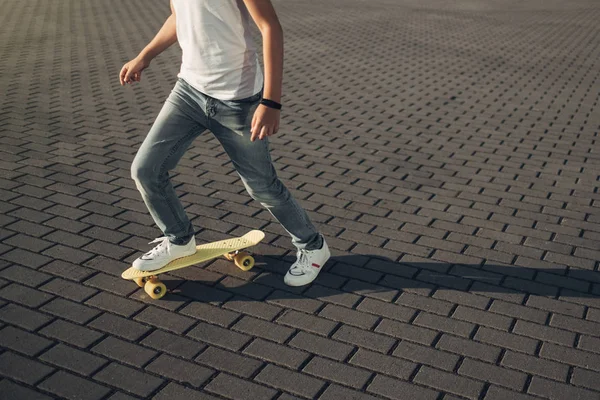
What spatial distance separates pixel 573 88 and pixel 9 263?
7756 mm

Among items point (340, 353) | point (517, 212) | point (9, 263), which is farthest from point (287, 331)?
point (517, 212)

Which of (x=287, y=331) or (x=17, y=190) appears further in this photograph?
(x=17, y=190)

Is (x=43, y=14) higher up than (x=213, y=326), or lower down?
lower down

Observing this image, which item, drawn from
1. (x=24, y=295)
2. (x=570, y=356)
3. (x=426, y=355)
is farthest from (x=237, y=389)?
(x=570, y=356)

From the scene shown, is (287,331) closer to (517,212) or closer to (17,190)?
(517,212)

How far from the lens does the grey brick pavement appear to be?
351 cm

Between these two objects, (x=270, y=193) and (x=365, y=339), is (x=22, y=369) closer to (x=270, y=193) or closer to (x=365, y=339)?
(x=270, y=193)

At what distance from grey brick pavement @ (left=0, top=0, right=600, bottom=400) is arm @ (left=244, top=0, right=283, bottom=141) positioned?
41.1 inches

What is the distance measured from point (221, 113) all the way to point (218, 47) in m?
0.34

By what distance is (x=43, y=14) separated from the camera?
16.9 meters

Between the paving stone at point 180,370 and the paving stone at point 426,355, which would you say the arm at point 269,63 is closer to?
the paving stone at point 180,370

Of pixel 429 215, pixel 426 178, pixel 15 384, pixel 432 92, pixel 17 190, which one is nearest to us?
pixel 15 384

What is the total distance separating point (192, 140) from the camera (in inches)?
158

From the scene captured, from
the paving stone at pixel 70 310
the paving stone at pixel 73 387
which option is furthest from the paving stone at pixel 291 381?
the paving stone at pixel 70 310
